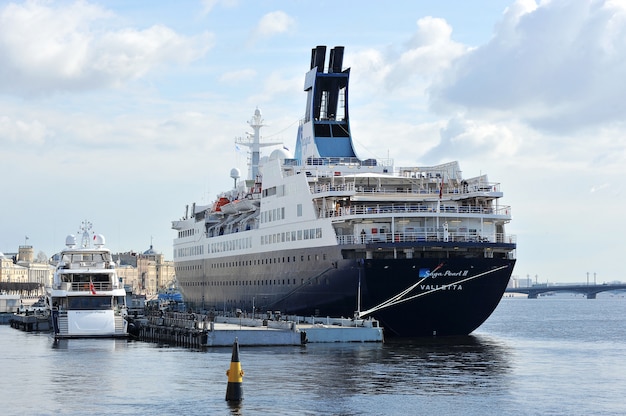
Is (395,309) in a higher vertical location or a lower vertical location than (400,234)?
lower

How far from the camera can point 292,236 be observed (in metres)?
65.8

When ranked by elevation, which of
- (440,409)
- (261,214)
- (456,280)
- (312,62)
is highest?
(312,62)

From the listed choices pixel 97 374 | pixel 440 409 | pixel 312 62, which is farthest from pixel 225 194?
pixel 440 409

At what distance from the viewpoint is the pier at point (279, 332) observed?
2164 inches

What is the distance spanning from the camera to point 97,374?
42656 millimetres

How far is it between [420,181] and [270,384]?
2782cm

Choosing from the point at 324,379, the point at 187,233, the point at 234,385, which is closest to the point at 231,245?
the point at 187,233

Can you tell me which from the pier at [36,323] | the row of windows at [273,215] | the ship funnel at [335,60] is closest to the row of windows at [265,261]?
the row of windows at [273,215]

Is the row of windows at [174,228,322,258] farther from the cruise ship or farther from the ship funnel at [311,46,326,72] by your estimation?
the ship funnel at [311,46,326,72]

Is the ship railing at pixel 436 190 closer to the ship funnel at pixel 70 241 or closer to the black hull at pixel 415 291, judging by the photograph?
the black hull at pixel 415 291

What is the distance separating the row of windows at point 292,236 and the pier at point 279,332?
5.01m

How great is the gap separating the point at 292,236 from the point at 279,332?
1174 centimetres

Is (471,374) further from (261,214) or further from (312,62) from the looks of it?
(312,62)

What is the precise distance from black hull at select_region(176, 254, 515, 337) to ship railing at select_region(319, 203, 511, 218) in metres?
3.34
